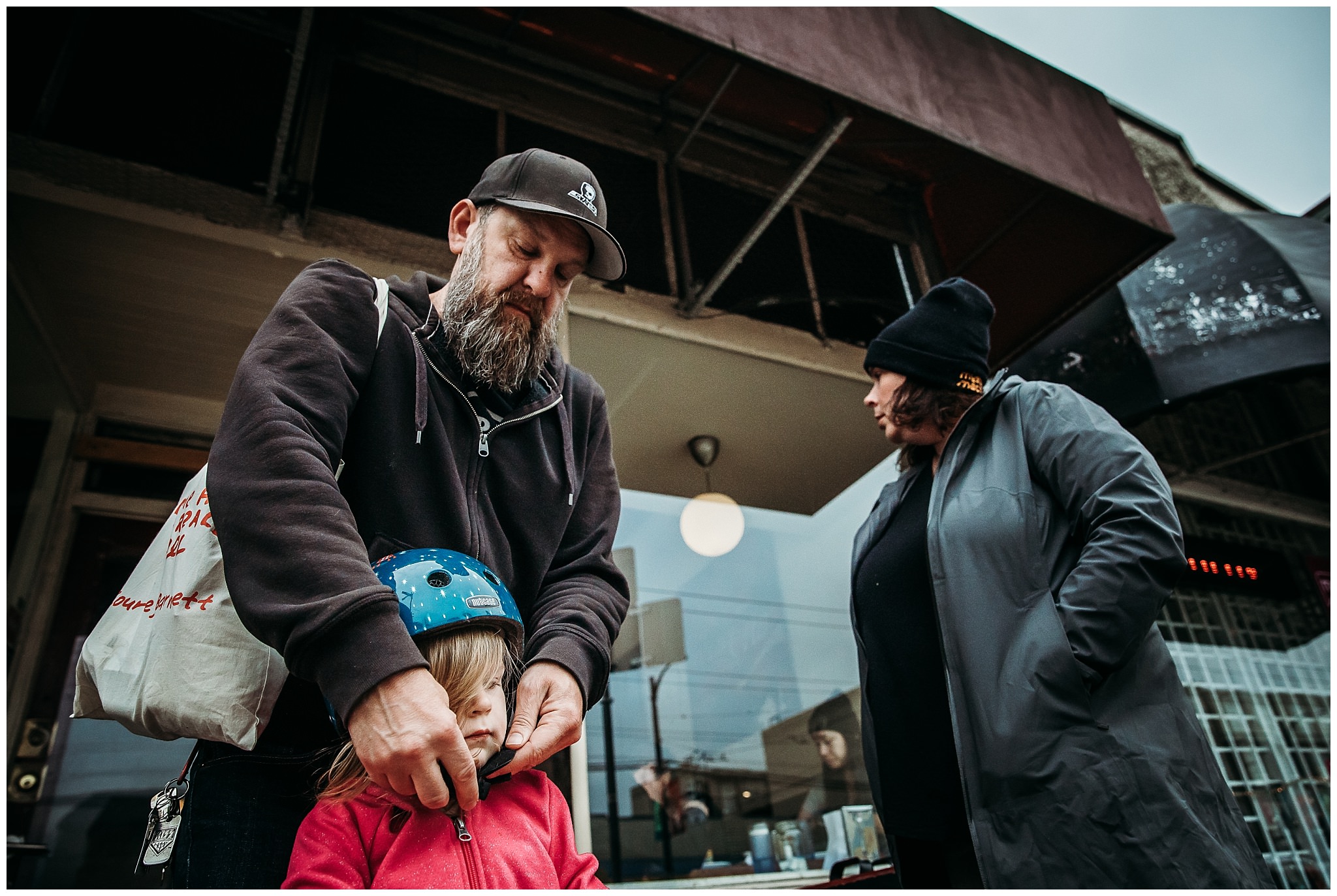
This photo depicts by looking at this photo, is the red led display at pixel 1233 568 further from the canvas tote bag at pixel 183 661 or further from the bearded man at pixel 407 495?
the canvas tote bag at pixel 183 661

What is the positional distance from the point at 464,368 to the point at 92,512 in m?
3.70

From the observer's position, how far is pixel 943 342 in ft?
7.71

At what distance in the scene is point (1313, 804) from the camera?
18.9ft

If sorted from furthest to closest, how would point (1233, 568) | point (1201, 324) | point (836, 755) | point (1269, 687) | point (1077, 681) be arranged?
point (1269, 687), point (1233, 568), point (836, 755), point (1201, 324), point (1077, 681)

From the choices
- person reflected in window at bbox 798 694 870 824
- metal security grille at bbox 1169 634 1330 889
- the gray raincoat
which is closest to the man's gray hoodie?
the gray raincoat

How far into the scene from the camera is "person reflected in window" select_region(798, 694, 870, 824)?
14.9 ft

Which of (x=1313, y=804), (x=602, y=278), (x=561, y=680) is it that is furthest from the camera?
(x=1313, y=804)

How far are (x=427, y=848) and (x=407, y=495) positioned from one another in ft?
1.79

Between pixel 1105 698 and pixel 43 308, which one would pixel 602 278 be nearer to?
pixel 1105 698

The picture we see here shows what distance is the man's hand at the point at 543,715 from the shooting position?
1.16 meters

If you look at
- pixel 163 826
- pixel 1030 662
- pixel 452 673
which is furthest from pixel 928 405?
pixel 163 826

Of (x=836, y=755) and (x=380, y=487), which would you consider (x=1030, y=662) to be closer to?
(x=380, y=487)

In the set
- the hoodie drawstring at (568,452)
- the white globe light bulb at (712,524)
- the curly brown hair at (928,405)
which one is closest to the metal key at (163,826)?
the hoodie drawstring at (568,452)

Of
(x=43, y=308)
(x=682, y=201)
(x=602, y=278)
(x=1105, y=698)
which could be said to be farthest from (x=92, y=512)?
(x=1105, y=698)
